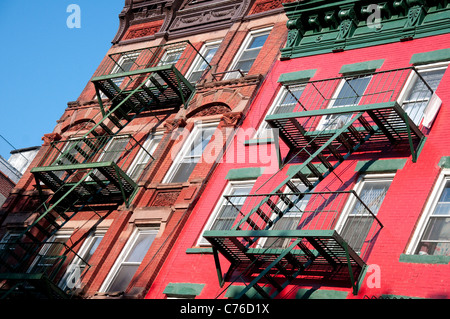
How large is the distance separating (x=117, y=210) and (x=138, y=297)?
3.71m

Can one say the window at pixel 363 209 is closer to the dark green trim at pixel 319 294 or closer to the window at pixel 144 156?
the dark green trim at pixel 319 294

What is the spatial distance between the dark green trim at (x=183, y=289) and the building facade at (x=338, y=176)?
0.11ft

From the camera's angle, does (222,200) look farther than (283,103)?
No

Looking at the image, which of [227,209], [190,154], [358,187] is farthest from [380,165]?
[190,154]

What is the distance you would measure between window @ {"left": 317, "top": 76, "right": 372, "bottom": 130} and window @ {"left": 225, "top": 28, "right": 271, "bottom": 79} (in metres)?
4.08

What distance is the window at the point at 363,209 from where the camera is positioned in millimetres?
16031

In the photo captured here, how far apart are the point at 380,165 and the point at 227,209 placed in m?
4.52

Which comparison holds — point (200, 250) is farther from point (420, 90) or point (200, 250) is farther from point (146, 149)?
→ point (420, 90)

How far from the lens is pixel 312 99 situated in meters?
19.9

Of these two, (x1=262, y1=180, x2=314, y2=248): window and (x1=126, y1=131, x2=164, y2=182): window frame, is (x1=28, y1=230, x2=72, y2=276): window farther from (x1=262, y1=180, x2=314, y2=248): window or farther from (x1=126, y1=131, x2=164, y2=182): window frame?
(x1=262, y1=180, x2=314, y2=248): window

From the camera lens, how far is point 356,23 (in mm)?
20828
